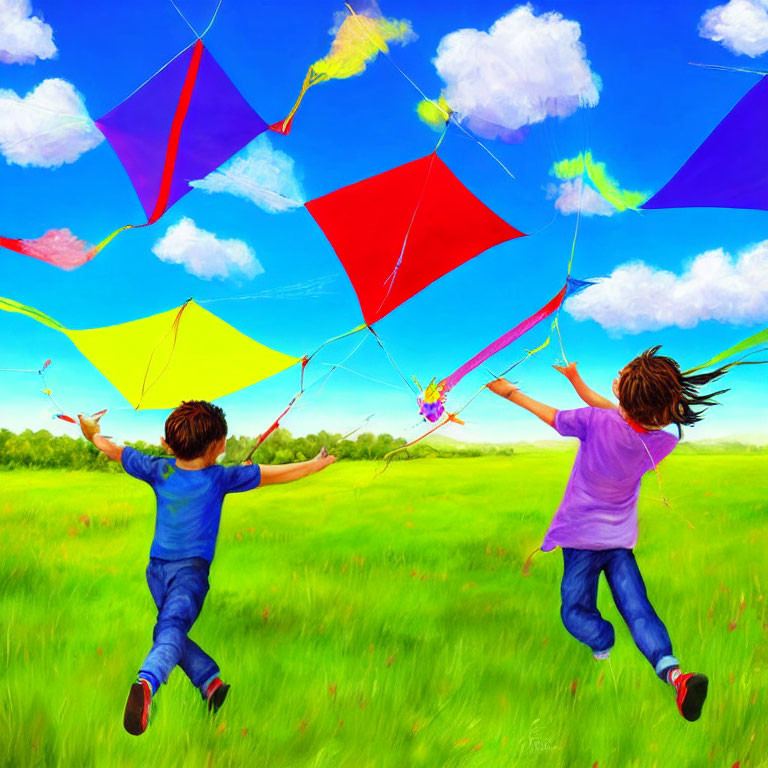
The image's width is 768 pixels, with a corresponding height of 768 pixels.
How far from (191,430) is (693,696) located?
272 cm

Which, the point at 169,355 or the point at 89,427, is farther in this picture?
the point at 169,355

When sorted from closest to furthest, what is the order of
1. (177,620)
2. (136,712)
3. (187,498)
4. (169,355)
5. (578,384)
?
1. (136,712)
2. (177,620)
3. (187,498)
4. (578,384)
5. (169,355)

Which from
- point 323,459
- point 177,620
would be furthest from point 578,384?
point 177,620

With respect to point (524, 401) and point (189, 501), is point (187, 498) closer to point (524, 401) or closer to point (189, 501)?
point (189, 501)

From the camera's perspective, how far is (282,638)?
3.83 metres

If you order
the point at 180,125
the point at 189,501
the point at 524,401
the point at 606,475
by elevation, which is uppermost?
the point at 180,125

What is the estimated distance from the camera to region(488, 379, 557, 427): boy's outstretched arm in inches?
135

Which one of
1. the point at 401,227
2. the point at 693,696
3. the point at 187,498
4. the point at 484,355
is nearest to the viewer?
the point at 693,696

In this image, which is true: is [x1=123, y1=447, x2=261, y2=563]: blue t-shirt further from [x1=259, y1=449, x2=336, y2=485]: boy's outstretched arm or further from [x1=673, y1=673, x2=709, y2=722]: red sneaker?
[x1=673, y1=673, x2=709, y2=722]: red sneaker

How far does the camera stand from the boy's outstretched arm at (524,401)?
343 centimetres

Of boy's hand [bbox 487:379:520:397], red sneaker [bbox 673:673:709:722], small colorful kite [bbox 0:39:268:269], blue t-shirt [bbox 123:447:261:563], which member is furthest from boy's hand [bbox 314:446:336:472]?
small colorful kite [bbox 0:39:268:269]

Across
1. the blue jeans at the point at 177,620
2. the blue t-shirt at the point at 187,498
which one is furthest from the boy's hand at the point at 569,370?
the blue jeans at the point at 177,620

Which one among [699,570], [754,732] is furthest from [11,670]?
[699,570]

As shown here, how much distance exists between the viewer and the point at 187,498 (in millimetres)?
3152
